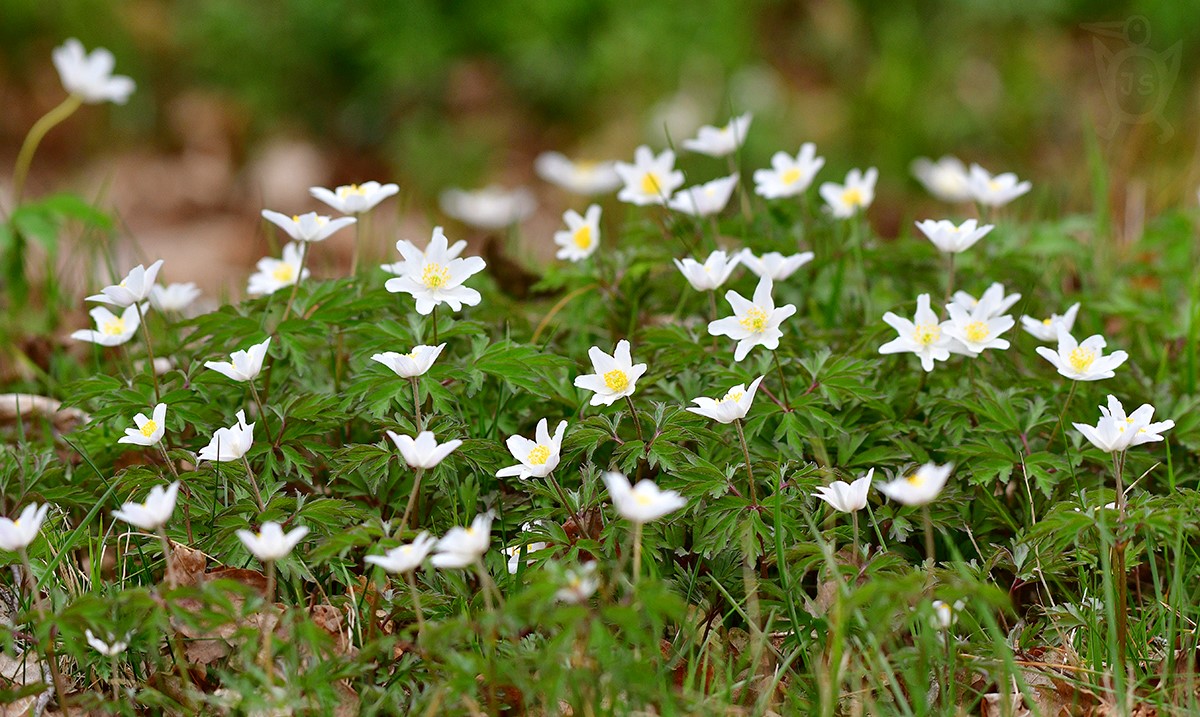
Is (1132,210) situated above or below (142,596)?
above

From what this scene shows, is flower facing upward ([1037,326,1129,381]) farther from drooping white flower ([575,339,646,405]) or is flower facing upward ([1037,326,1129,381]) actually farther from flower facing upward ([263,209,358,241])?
flower facing upward ([263,209,358,241])

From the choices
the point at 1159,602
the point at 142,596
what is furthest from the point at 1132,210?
the point at 142,596

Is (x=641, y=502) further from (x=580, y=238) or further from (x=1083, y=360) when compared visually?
(x=580, y=238)

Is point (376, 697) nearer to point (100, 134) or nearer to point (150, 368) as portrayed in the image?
point (150, 368)

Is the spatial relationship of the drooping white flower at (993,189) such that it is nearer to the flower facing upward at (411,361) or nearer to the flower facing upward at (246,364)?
the flower facing upward at (411,361)

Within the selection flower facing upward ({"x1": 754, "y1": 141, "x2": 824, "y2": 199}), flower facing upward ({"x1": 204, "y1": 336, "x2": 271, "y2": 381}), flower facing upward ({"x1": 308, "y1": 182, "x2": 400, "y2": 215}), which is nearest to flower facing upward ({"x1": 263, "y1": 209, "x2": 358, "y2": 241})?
flower facing upward ({"x1": 308, "y1": 182, "x2": 400, "y2": 215})

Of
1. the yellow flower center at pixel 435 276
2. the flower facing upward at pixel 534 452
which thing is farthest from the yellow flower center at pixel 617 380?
the yellow flower center at pixel 435 276

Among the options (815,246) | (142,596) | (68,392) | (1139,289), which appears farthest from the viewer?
(1139,289)
